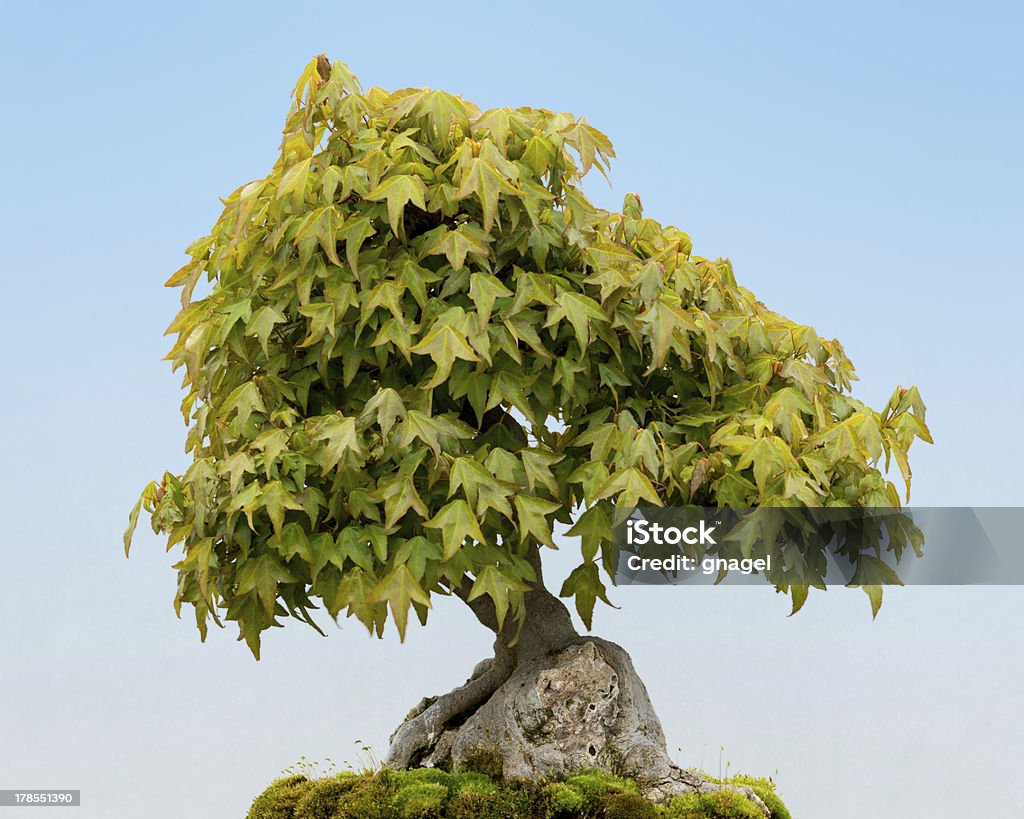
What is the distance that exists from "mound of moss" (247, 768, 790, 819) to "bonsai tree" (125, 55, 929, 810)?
79 millimetres

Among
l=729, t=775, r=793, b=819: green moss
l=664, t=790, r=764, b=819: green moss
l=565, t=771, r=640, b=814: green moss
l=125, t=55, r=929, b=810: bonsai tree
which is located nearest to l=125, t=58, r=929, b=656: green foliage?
l=125, t=55, r=929, b=810: bonsai tree

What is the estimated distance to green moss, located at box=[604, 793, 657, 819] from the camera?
3.70 meters

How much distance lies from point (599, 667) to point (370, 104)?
1.69 meters

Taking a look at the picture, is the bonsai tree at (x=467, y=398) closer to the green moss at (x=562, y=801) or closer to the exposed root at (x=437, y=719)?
the green moss at (x=562, y=801)

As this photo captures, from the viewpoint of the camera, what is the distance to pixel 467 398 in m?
3.75

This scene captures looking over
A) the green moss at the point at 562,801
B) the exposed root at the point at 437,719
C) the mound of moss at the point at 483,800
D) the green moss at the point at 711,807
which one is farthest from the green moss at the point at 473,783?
the green moss at the point at 711,807

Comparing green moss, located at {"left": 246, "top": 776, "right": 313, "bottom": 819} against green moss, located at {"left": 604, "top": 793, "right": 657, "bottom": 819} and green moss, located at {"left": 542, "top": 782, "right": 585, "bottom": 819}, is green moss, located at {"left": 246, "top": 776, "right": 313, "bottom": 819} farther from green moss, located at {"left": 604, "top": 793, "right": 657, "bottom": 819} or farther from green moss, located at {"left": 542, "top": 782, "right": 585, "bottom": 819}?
green moss, located at {"left": 604, "top": 793, "right": 657, "bottom": 819}

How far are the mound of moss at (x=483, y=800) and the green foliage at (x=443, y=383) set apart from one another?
0.54 meters

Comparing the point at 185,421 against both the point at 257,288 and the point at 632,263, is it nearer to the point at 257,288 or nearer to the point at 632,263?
the point at 257,288

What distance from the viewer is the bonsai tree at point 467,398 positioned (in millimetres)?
3422

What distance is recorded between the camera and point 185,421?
4129 mm

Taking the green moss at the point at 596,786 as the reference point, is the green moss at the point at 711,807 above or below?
below

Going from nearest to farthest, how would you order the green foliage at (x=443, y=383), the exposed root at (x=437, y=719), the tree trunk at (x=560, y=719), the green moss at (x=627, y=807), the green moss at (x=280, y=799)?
the green foliage at (x=443, y=383) → the green moss at (x=627, y=807) → the tree trunk at (x=560, y=719) → the green moss at (x=280, y=799) → the exposed root at (x=437, y=719)

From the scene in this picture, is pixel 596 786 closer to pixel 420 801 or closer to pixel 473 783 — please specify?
pixel 473 783
